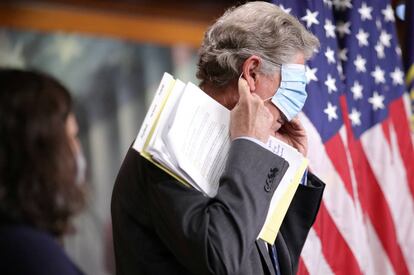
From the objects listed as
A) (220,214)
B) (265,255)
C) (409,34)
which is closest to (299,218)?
(265,255)

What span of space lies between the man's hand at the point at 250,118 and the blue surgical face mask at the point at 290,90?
0.10 m

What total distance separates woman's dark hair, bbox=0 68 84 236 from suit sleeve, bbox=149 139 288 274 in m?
0.32

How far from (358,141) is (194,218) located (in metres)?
1.27

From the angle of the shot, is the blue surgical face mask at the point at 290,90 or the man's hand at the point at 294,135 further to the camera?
the man's hand at the point at 294,135

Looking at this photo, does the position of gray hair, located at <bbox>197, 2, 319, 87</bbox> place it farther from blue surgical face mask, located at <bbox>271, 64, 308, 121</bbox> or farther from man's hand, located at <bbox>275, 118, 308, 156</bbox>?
man's hand, located at <bbox>275, 118, 308, 156</bbox>

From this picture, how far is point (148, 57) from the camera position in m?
4.38

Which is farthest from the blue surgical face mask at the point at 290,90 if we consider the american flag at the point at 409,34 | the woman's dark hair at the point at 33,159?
the american flag at the point at 409,34

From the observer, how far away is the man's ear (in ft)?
5.38

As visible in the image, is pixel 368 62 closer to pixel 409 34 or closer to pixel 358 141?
pixel 358 141

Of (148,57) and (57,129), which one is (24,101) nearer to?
(57,129)

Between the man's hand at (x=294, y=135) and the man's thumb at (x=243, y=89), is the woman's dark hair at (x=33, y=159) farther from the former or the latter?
the man's hand at (x=294, y=135)

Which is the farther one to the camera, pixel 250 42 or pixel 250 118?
pixel 250 42

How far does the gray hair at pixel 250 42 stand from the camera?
166cm

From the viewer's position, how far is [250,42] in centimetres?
166
